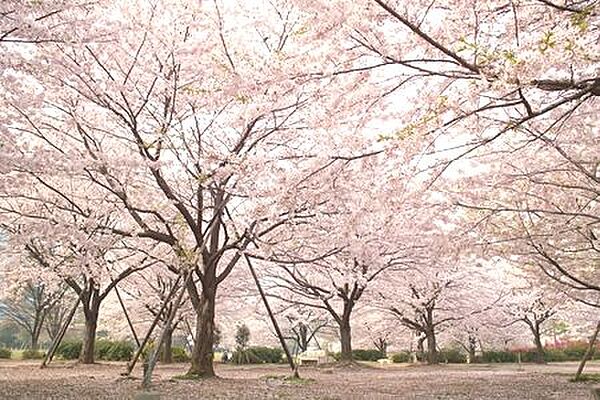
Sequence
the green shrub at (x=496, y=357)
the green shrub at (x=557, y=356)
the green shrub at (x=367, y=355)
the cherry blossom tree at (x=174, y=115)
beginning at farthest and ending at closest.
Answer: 1. the green shrub at (x=367, y=355)
2. the green shrub at (x=557, y=356)
3. the green shrub at (x=496, y=357)
4. the cherry blossom tree at (x=174, y=115)

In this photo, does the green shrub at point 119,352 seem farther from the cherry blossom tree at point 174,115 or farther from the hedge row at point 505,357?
the hedge row at point 505,357

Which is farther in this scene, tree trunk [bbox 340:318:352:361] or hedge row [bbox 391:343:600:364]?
hedge row [bbox 391:343:600:364]

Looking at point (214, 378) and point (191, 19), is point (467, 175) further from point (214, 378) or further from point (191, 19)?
point (214, 378)

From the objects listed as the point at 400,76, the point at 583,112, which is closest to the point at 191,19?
the point at 400,76

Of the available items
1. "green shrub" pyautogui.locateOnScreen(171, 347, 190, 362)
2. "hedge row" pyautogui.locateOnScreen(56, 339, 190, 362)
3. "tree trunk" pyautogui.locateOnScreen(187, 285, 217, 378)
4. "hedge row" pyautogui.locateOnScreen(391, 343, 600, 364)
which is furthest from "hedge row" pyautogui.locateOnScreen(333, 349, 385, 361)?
"tree trunk" pyautogui.locateOnScreen(187, 285, 217, 378)

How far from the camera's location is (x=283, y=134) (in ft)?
39.4

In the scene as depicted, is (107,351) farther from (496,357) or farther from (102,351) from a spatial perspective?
(496,357)

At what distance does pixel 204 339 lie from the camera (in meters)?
12.2

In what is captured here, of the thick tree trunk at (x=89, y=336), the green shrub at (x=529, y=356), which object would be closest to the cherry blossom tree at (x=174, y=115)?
the thick tree trunk at (x=89, y=336)

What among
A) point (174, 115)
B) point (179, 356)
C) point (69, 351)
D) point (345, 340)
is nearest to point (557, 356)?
point (345, 340)

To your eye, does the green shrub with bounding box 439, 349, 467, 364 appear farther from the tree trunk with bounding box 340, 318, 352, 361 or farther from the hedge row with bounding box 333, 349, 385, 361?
the tree trunk with bounding box 340, 318, 352, 361

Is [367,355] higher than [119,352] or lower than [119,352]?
higher

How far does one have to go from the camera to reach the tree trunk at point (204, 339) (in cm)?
1222

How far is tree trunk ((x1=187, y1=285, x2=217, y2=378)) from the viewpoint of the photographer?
12.2 metres
